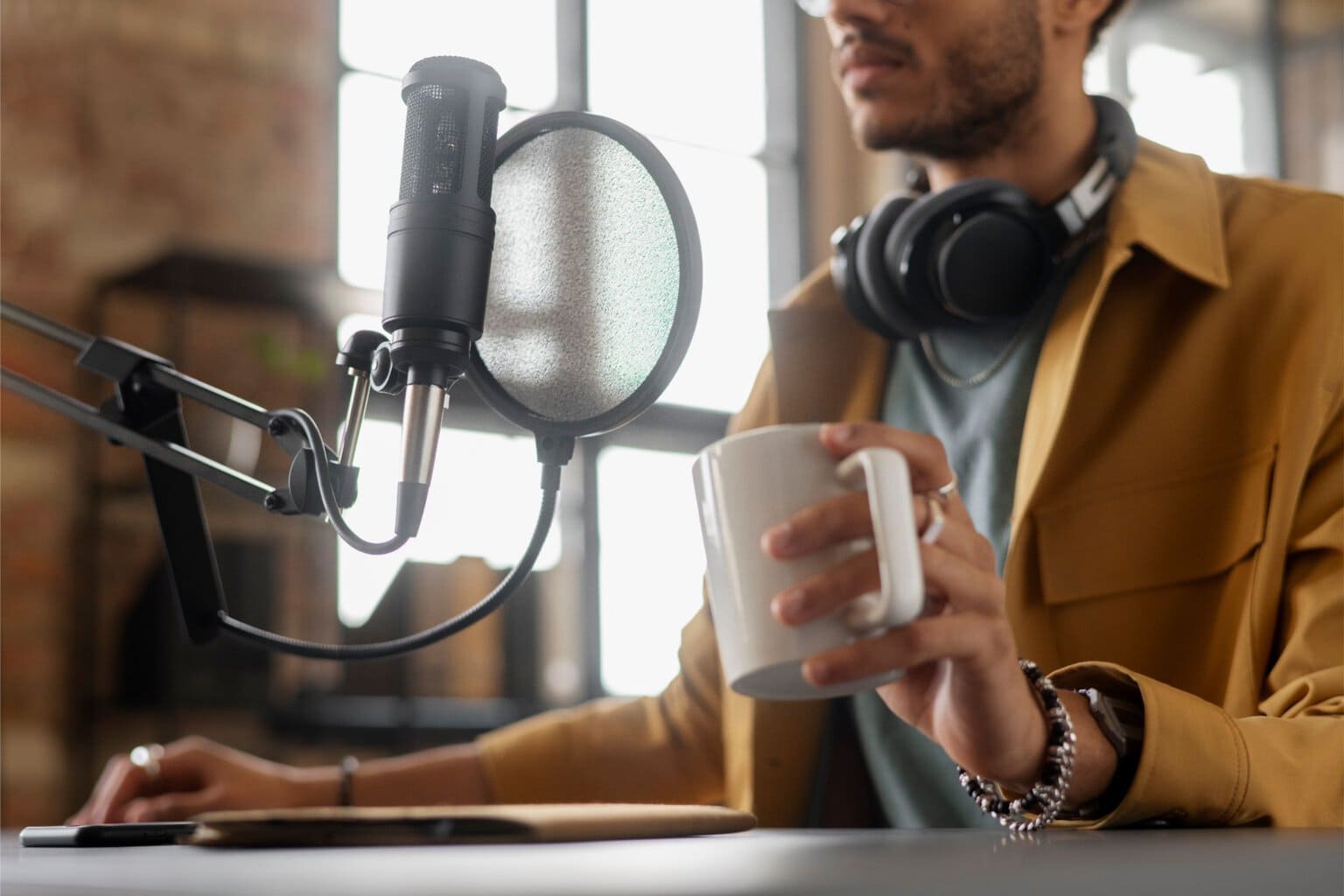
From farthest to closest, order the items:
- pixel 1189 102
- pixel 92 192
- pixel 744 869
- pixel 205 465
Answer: pixel 1189 102
pixel 92 192
pixel 205 465
pixel 744 869

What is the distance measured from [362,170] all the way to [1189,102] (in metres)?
2.69

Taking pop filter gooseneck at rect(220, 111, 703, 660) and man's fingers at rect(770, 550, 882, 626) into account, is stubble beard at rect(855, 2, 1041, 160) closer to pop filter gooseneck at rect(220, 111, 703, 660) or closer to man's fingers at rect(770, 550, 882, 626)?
pop filter gooseneck at rect(220, 111, 703, 660)

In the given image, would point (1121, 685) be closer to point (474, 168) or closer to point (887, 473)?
point (887, 473)

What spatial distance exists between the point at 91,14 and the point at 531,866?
149 inches

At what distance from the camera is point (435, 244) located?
55 centimetres

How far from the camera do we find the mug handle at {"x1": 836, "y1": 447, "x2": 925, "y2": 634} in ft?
1.67

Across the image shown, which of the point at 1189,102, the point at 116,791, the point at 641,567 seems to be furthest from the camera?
the point at 1189,102

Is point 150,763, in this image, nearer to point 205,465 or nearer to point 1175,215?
point 205,465

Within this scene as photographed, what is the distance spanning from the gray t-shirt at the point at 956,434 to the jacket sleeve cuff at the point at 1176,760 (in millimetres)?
400

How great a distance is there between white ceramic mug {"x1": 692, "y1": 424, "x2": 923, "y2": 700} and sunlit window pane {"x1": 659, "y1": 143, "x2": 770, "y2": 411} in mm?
3739

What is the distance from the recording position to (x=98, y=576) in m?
3.43

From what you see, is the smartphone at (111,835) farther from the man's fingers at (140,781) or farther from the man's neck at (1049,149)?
the man's neck at (1049,149)

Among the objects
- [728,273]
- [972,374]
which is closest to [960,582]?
[972,374]

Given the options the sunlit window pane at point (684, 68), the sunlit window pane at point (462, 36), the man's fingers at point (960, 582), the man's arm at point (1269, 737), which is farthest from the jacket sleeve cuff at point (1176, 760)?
the sunlit window pane at point (684, 68)
